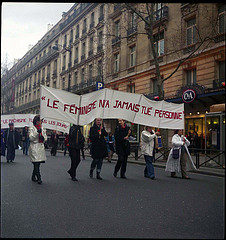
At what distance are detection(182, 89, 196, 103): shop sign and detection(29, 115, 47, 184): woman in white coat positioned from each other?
0.75m

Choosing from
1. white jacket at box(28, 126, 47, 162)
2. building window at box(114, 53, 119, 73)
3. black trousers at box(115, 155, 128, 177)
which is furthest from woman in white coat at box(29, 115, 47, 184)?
building window at box(114, 53, 119, 73)

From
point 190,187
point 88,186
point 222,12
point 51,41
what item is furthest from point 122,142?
point 88,186

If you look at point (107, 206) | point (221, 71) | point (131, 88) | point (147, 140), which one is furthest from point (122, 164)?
point (221, 71)

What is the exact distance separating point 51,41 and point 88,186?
1.86 m

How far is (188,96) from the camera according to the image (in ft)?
4.95

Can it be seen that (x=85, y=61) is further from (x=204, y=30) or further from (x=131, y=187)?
(x=131, y=187)

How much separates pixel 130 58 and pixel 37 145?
91cm

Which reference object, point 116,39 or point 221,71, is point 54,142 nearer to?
point 116,39

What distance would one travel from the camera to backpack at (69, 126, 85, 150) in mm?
1565

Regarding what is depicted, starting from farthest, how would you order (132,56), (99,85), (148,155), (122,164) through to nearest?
1. (122,164)
2. (148,155)
3. (132,56)
4. (99,85)

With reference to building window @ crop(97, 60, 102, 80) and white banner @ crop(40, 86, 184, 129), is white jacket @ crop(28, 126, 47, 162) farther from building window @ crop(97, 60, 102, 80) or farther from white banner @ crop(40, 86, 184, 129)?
building window @ crop(97, 60, 102, 80)

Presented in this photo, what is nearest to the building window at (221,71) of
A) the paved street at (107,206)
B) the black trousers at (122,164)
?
the paved street at (107,206)

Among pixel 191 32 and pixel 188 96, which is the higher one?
pixel 191 32

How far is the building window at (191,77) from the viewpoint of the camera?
1.46 metres
